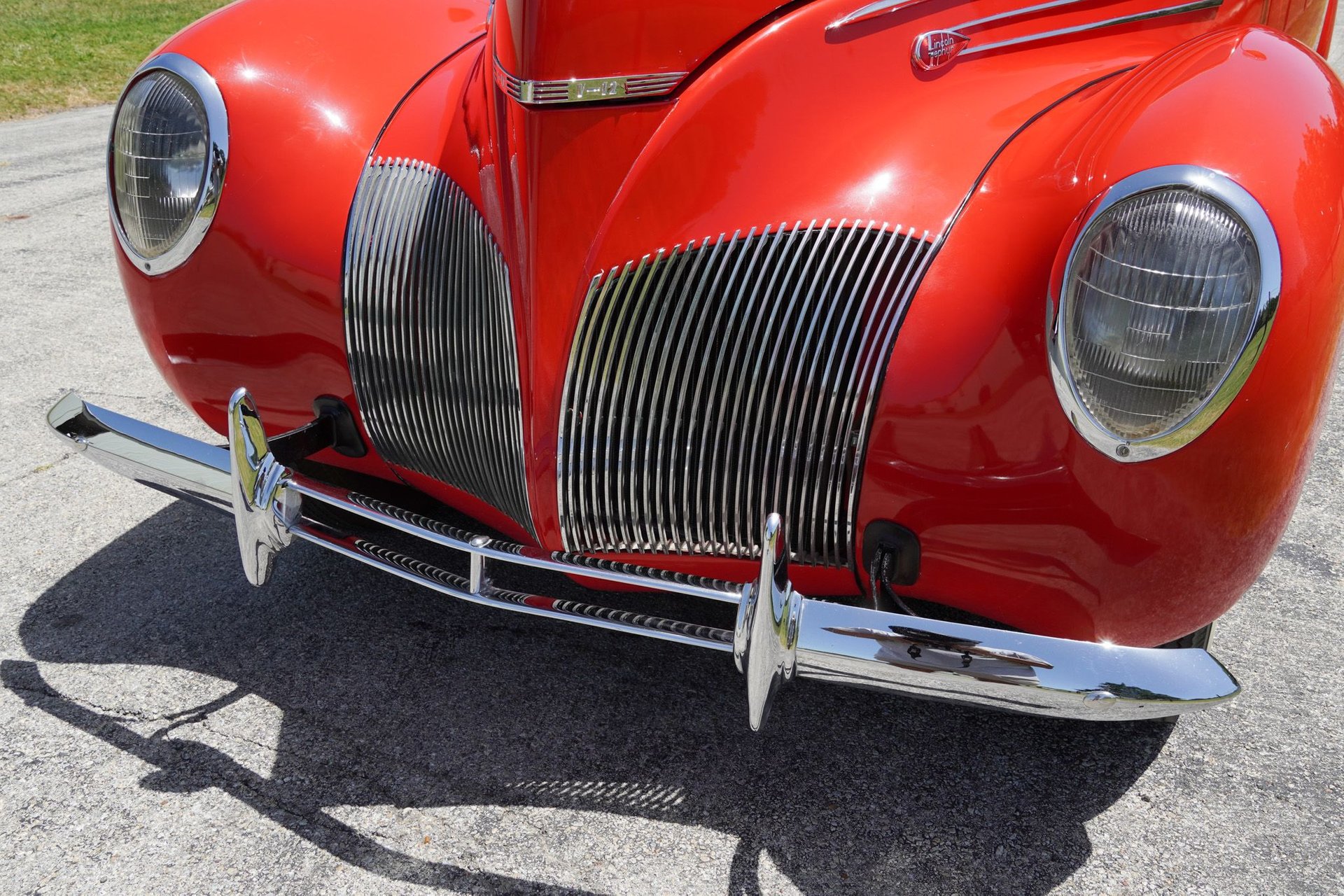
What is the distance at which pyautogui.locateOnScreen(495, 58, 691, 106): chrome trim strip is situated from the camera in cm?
196

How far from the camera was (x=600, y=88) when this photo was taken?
196 centimetres

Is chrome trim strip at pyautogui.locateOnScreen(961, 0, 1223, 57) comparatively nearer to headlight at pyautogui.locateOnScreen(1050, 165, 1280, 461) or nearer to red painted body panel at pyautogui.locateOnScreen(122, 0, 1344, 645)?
red painted body panel at pyautogui.locateOnScreen(122, 0, 1344, 645)

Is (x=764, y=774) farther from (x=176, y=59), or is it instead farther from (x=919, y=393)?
(x=176, y=59)

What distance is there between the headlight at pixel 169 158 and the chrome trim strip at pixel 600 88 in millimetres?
785

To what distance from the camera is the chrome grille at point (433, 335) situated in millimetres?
2068

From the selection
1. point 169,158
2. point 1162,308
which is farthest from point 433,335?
point 1162,308

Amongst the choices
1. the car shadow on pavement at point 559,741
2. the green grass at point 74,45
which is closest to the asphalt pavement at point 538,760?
the car shadow on pavement at point 559,741

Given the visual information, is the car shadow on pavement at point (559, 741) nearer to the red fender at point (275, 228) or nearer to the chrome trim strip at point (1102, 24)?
the red fender at point (275, 228)

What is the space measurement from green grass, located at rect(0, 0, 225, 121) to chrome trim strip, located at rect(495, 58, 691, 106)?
25.0 ft

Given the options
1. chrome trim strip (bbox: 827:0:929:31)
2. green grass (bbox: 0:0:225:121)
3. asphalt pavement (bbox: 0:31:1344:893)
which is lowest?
asphalt pavement (bbox: 0:31:1344:893)

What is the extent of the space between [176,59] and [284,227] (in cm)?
46

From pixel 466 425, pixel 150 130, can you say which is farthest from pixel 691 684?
pixel 150 130

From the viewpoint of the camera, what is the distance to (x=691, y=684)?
2.38 meters

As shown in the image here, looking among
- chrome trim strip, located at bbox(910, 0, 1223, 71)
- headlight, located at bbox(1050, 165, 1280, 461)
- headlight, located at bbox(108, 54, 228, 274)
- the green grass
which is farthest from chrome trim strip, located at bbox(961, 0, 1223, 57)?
the green grass
